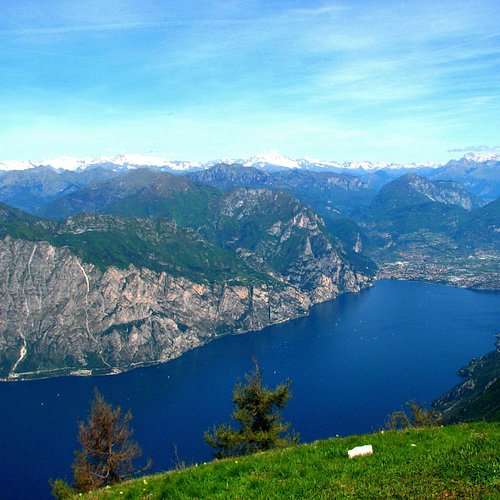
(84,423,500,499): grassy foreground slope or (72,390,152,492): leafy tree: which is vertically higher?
(84,423,500,499): grassy foreground slope

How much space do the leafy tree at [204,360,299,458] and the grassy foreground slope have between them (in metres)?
20.1

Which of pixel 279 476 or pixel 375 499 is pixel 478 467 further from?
pixel 279 476

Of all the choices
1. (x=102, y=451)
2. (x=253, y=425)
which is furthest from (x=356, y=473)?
(x=102, y=451)

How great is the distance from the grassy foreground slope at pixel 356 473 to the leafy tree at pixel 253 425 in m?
20.1

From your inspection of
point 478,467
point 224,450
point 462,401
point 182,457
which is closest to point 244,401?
point 224,450

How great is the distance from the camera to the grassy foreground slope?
50.1 ft

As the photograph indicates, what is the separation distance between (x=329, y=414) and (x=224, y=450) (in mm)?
150554

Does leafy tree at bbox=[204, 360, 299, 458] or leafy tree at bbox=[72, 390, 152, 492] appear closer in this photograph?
leafy tree at bbox=[72, 390, 152, 492]

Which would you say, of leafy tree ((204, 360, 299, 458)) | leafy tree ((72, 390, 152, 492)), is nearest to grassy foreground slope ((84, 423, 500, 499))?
leafy tree ((72, 390, 152, 492))

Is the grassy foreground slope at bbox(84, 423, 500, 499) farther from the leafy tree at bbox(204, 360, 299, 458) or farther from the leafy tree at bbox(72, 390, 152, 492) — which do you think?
the leafy tree at bbox(204, 360, 299, 458)

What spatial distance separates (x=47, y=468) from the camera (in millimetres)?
155500

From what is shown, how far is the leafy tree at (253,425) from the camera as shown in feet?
132

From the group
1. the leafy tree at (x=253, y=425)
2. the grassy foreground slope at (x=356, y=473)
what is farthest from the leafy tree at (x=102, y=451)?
the grassy foreground slope at (x=356, y=473)

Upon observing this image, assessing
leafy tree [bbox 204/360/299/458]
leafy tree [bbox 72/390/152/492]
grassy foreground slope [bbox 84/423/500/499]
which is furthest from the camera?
leafy tree [bbox 204/360/299/458]
